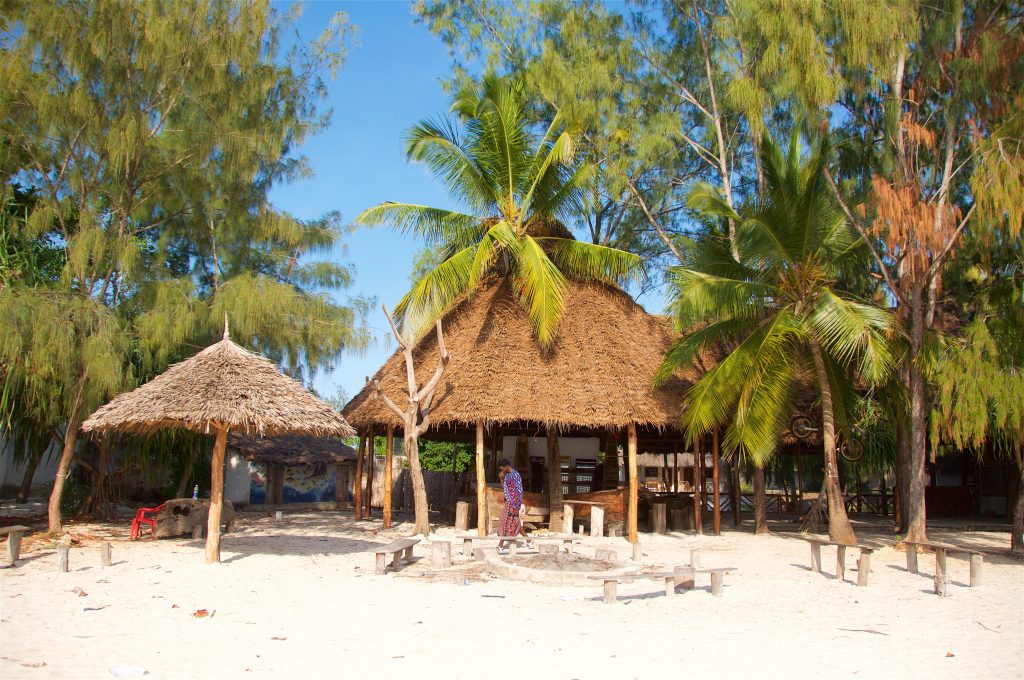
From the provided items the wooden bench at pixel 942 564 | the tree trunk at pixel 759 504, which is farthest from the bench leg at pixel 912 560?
the tree trunk at pixel 759 504

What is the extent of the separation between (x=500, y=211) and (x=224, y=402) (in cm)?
843

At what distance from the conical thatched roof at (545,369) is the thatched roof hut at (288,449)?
15.8ft

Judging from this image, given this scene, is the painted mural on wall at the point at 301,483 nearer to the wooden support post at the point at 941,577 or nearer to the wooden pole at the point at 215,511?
the wooden pole at the point at 215,511

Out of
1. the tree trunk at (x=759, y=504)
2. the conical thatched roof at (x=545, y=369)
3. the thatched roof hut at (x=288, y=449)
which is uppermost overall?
the conical thatched roof at (x=545, y=369)

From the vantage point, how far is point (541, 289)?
49.7 ft

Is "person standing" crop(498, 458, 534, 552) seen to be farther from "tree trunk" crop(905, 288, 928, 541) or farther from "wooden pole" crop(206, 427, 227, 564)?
"tree trunk" crop(905, 288, 928, 541)

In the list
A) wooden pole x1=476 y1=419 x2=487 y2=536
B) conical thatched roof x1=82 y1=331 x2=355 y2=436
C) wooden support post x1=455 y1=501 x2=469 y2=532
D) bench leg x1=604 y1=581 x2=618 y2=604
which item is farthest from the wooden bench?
wooden support post x1=455 y1=501 x2=469 y2=532

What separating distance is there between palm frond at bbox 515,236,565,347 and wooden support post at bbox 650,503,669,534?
3.89m

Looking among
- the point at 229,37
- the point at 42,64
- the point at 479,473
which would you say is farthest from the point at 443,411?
the point at 42,64

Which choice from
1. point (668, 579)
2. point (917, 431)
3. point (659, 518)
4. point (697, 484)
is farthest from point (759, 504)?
point (668, 579)

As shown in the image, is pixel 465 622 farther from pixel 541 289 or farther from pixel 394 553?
pixel 541 289

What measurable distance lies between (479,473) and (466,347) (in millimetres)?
2631

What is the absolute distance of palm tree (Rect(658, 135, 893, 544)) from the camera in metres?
13.2

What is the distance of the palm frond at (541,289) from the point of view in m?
15.1
